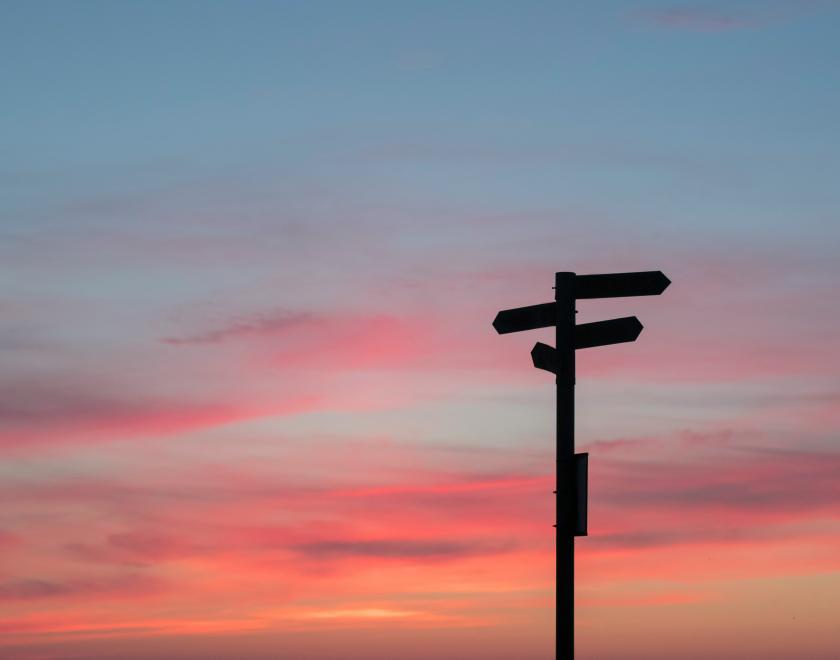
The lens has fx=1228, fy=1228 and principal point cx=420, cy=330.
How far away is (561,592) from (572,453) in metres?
1.47

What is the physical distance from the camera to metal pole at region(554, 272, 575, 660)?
41.9 feet

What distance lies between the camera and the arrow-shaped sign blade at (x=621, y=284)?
13445 millimetres

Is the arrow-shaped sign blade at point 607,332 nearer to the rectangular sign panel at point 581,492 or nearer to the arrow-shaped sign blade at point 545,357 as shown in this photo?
the arrow-shaped sign blade at point 545,357

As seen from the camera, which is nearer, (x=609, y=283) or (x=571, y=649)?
(x=571, y=649)

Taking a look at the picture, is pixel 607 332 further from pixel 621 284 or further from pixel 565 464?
pixel 565 464

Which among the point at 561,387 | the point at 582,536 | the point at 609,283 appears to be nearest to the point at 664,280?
the point at 609,283

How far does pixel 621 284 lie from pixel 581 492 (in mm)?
2347

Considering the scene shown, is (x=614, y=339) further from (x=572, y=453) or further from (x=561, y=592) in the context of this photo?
(x=561, y=592)

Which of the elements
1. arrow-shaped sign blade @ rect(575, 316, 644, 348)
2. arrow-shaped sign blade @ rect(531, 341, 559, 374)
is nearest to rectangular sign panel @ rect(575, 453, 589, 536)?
arrow-shaped sign blade @ rect(531, 341, 559, 374)

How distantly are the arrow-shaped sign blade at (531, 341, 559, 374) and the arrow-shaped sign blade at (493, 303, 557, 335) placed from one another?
40cm

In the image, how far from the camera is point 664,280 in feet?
43.9

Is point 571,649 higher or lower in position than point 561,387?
lower

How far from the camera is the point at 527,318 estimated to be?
13781 mm

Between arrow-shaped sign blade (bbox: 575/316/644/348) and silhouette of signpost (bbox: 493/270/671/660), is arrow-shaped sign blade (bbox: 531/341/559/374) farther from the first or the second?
arrow-shaped sign blade (bbox: 575/316/644/348)
